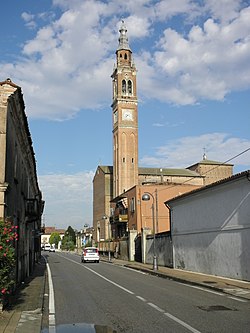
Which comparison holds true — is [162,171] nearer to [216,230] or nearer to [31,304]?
[216,230]

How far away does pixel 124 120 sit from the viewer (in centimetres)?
9069

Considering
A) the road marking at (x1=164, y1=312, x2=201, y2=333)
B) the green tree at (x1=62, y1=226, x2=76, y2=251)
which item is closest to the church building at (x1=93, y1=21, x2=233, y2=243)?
the green tree at (x1=62, y1=226, x2=76, y2=251)

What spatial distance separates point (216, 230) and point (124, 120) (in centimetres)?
7123

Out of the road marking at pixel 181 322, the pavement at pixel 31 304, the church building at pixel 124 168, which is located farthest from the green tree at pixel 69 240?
the road marking at pixel 181 322

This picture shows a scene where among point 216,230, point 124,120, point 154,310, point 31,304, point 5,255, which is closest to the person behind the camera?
point 5,255

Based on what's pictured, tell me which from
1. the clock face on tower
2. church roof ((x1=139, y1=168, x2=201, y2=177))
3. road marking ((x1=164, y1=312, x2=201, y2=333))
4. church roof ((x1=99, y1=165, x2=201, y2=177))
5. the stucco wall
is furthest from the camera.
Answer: church roof ((x1=99, y1=165, x2=201, y2=177))

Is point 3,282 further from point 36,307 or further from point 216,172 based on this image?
point 216,172

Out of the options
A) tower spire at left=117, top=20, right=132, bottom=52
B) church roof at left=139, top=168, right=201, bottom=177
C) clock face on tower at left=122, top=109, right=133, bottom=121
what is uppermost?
tower spire at left=117, top=20, right=132, bottom=52

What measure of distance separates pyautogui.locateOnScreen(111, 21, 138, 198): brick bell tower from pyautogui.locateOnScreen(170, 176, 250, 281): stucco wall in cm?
5950

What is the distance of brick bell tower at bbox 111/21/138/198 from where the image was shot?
284ft

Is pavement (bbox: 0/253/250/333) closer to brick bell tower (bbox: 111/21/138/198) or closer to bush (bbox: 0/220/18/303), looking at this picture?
bush (bbox: 0/220/18/303)

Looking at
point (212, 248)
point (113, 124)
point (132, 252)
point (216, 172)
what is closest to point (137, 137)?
point (113, 124)

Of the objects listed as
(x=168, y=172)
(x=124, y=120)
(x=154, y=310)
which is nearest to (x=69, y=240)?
(x=168, y=172)

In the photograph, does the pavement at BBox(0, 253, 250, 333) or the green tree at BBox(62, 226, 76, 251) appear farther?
the green tree at BBox(62, 226, 76, 251)
